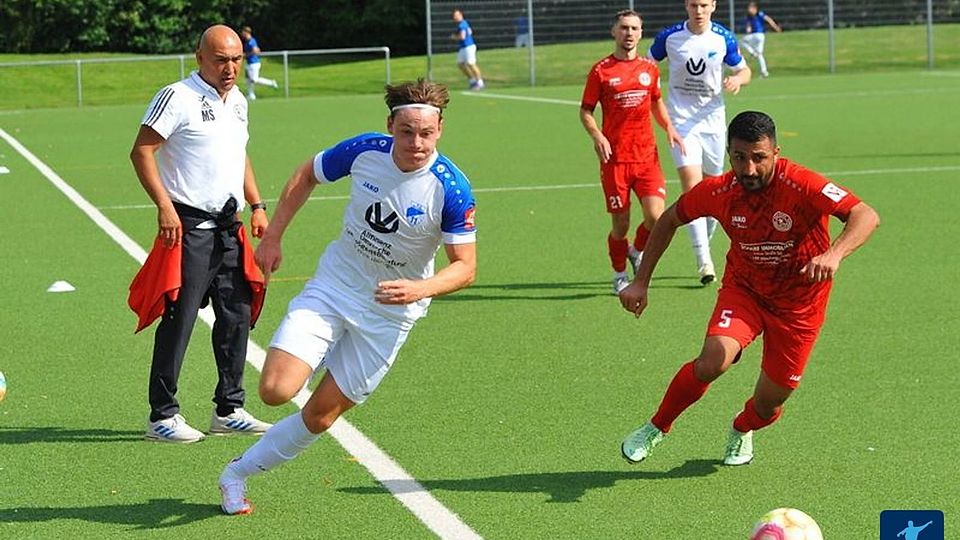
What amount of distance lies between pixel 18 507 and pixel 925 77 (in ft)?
124

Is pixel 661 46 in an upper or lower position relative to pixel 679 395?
upper

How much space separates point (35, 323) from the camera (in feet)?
39.5

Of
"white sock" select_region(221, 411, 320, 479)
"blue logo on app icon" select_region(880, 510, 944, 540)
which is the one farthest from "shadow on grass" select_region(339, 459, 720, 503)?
"blue logo on app icon" select_region(880, 510, 944, 540)

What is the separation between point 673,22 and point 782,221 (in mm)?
42323

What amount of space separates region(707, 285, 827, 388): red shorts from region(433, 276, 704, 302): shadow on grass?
17.2ft

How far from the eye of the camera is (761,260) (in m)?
7.62

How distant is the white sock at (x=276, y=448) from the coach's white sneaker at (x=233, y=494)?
0.6 inches

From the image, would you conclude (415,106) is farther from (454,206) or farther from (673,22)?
(673,22)

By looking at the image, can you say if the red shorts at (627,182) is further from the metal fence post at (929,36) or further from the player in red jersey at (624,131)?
the metal fence post at (929,36)

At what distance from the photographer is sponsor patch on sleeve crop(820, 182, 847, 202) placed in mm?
7348

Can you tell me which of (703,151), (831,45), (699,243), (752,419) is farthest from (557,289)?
(831,45)

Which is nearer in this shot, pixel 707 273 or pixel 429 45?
pixel 707 273

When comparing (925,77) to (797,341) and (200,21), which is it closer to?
(200,21)

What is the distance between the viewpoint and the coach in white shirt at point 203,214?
336 inches
